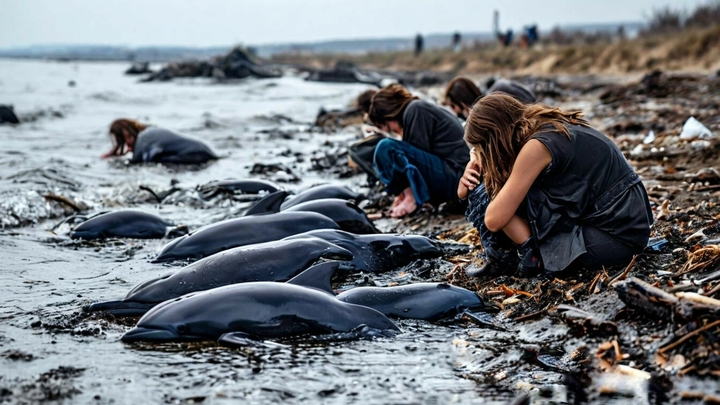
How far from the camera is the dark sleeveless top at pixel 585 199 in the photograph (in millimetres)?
5035

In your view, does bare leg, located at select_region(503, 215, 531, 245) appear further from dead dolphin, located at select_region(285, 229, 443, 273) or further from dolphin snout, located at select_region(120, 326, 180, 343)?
dolphin snout, located at select_region(120, 326, 180, 343)

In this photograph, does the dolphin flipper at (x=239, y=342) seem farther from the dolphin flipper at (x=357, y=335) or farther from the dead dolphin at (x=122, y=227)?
the dead dolphin at (x=122, y=227)

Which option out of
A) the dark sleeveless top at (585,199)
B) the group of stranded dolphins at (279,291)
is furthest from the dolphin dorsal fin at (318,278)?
the dark sleeveless top at (585,199)

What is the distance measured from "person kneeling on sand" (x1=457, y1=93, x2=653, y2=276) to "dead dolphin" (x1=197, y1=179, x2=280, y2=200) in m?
5.18

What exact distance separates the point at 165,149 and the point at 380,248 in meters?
7.37

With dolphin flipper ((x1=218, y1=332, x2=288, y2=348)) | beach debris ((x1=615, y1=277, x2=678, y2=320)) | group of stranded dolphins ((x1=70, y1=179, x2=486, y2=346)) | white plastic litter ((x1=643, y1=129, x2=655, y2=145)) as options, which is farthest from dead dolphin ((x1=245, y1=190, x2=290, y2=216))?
white plastic litter ((x1=643, y1=129, x2=655, y2=145))

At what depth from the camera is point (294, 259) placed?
5.89 metres

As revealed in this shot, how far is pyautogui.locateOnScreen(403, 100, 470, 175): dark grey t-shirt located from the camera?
26.2ft

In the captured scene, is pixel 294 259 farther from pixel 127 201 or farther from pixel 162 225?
pixel 127 201

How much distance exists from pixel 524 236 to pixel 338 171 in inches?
257

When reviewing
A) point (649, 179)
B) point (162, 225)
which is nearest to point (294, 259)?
point (162, 225)

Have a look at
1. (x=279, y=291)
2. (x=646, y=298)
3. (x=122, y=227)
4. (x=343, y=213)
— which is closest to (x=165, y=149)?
(x=122, y=227)

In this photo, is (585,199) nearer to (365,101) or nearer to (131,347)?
(131,347)

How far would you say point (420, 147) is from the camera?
813 centimetres
